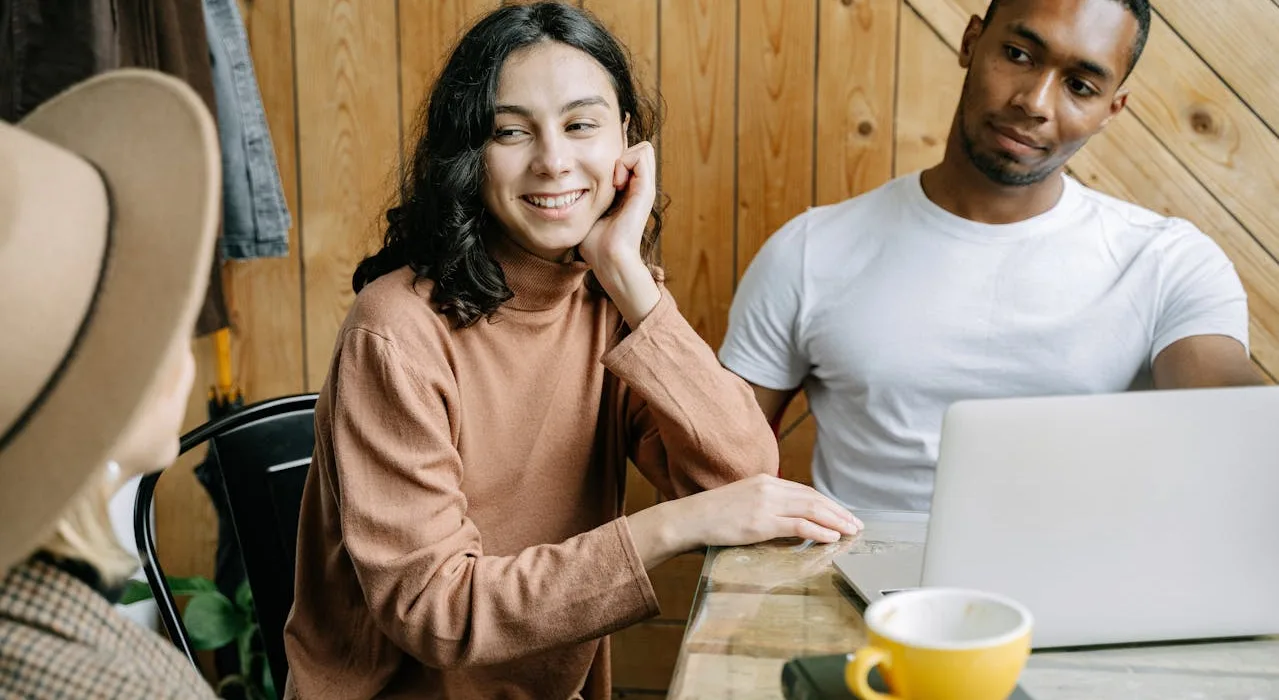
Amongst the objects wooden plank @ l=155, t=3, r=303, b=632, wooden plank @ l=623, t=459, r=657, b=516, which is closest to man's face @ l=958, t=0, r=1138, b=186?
wooden plank @ l=623, t=459, r=657, b=516

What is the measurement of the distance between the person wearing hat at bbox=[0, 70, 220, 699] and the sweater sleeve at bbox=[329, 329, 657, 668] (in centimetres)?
35

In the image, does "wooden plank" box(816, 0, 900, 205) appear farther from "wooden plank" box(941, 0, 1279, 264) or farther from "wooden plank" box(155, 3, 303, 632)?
"wooden plank" box(155, 3, 303, 632)

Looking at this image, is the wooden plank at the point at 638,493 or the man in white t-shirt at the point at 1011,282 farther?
the wooden plank at the point at 638,493

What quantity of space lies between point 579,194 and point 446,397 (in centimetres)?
31

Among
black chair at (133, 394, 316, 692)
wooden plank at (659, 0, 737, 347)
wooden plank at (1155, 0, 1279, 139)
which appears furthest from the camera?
wooden plank at (659, 0, 737, 347)

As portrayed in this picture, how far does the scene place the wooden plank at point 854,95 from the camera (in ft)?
6.48

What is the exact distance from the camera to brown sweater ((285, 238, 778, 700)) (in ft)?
3.55

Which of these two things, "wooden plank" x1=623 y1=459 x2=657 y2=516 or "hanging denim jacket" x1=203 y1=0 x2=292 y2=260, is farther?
"wooden plank" x1=623 y1=459 x2=657 y2=516

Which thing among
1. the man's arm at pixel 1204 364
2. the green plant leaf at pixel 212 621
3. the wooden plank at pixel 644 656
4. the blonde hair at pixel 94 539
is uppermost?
the blonde hair at pixel 94 539

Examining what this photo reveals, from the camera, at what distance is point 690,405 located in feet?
4.17

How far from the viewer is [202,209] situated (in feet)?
2.17

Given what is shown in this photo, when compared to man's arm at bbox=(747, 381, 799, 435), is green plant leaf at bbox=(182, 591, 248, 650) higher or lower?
lower

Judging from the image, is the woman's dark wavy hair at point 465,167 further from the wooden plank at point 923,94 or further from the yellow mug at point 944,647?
the wooden plank at point 923,94

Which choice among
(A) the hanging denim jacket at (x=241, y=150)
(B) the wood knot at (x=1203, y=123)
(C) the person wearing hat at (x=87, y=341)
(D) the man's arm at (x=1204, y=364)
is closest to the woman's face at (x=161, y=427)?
(C) the person wearing hat at (x=87, y=341)
